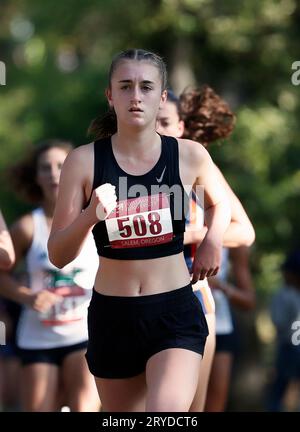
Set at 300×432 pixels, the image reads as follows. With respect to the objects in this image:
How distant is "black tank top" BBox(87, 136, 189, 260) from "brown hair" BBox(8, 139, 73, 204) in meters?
2.15

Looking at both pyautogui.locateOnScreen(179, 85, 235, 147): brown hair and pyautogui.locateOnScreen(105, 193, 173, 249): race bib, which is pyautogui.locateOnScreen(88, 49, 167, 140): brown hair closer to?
pyautogui.locateOnScreen(105, 193, 173, 249): race bib

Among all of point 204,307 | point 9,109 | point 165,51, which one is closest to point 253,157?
point 165,51

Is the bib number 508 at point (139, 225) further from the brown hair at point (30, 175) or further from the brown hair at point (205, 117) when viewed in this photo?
the brown hair at point (30, 175)

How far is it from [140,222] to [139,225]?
15 millimetres

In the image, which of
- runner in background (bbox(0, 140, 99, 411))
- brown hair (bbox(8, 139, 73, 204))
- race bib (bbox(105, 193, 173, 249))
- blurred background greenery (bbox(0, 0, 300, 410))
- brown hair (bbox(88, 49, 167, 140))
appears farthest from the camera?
blurred background greenery (bbox(0, 0, 300, 410))

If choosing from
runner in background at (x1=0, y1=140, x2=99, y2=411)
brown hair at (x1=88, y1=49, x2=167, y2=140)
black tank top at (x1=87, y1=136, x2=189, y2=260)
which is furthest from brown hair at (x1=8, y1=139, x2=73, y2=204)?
black tank top at (x1=87, y1=136, x2=189, y2=260)

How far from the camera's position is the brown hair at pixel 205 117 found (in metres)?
5.61

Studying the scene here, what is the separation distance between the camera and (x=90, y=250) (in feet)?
19.5

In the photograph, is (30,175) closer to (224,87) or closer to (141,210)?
(141,210)

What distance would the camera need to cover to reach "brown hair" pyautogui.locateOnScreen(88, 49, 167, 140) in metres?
4.27

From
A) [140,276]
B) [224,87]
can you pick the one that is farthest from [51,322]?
[224,87]

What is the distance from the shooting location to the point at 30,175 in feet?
21.4
